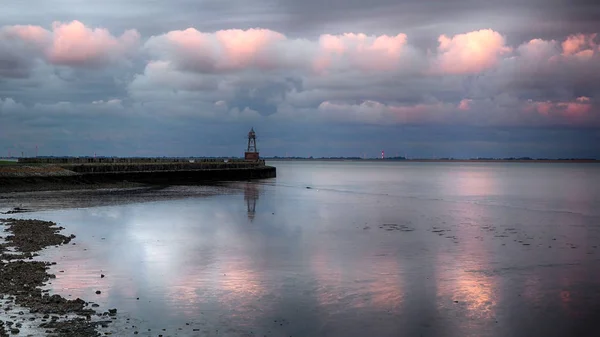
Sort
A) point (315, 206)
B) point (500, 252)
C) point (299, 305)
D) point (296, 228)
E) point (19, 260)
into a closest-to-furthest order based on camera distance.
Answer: point (299, 305) → point (19, 260) → point (500, 252) → point (296, 228) → point (315, 206)

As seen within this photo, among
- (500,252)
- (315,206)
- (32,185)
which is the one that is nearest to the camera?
(500,252)

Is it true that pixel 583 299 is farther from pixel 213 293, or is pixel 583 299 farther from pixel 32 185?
pixel 32 185

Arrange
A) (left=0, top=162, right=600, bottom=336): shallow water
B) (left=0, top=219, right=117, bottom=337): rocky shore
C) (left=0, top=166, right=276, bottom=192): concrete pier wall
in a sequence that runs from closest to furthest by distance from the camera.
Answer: (left=0, top=219, right=117, bottom=337): rocky shore
(left=0, top=162, right=600, bottom=336): shallow water
(left=0, top=166, right=276, bottom=192): concrete pier wall

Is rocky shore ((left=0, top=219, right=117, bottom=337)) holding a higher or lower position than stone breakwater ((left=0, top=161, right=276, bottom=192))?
lower

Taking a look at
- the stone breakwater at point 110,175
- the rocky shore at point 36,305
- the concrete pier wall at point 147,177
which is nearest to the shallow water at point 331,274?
the rocky shore at point 36,305

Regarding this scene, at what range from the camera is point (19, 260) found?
636 inches

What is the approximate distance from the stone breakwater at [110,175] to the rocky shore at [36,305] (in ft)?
118

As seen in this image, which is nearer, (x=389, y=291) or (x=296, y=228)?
(x=389, y=291)

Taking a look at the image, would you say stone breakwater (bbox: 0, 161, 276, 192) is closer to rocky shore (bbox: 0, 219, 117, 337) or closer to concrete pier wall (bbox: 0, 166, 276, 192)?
concrete pier wall (bbox: 0, 166, 276, 192)

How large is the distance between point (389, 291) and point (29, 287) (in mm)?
8282

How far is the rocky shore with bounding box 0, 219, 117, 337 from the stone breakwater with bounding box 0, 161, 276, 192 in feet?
118

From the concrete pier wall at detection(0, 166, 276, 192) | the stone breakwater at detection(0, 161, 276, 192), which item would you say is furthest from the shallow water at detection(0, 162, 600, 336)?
the stone breakwater at detection(0, 161, 276, 192)

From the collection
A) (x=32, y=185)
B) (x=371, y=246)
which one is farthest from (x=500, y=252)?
(x=32, y=185)

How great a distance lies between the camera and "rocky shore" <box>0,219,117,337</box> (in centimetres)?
1009
